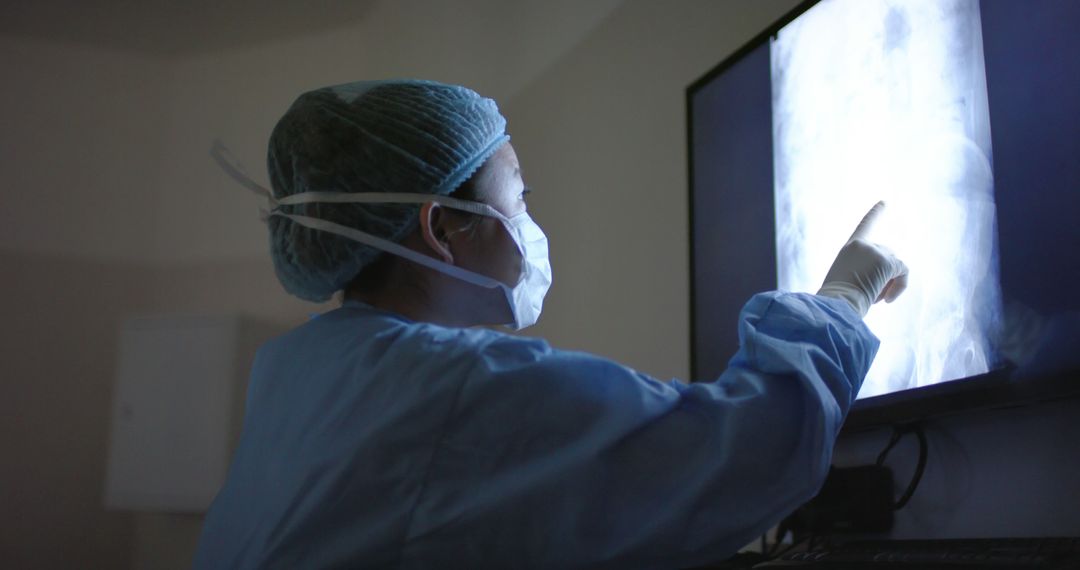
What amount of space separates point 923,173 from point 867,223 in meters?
0.15

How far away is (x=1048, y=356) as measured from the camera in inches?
49.8

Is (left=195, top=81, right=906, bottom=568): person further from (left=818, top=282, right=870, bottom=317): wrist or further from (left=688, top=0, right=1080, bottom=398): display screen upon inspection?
(left=688, top=0, right=1080, bottom=398): display screen

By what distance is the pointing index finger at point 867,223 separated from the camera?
4.61 feet

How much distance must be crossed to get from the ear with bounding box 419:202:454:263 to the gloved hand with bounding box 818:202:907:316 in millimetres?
474

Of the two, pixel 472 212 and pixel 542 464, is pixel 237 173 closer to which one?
pixel 472 212

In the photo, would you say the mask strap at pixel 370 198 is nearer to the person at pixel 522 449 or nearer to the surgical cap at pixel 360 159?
the surgical cap at pixel 360 159

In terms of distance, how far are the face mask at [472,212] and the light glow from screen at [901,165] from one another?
545 millimetres

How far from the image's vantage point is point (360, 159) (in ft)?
4.11

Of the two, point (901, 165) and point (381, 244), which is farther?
point (901, 165)

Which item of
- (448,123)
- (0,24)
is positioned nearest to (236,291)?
(0,24)

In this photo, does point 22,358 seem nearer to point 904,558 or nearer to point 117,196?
point 117,196

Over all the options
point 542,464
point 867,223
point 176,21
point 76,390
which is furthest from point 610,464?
point 176,21

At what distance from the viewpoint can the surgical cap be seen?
4.12 ft

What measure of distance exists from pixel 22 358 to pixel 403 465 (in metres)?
3.07
